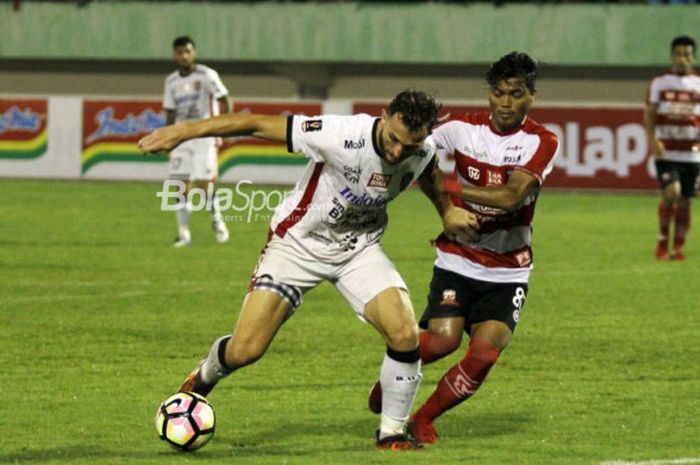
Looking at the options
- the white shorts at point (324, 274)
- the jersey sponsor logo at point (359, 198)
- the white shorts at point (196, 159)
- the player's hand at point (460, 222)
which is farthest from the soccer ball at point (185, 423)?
the white shorts at point (196, 159)

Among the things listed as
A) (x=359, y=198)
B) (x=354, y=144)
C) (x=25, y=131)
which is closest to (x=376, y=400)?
(x=359, y=198)

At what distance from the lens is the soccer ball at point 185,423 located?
752 cm

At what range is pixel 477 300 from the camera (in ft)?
27.2

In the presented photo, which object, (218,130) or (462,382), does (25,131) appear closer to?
(462,382)

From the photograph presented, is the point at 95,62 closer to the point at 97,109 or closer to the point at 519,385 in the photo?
the point at 97,109

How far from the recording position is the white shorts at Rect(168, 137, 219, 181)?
63.7 ft

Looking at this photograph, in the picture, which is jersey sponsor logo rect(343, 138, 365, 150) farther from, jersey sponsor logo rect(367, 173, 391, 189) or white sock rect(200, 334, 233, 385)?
white sock rect(200, 334, 233, 385)

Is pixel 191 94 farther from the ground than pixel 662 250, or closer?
farther from the ground

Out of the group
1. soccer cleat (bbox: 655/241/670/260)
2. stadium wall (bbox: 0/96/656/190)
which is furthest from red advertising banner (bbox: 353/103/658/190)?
soccer cleat (bbox: 655/241/670/260)

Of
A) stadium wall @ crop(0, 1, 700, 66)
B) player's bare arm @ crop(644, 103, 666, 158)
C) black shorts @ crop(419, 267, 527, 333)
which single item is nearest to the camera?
black shorts @ crop(419, 267, 527, 333)

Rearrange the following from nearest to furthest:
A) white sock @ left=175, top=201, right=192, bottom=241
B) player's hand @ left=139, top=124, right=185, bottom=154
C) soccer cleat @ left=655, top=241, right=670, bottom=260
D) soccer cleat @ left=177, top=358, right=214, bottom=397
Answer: player's hand @ left=139, top=124, right=185, bottom=154 → soccer cleat @ left=177, top=358, right=214, bottom=397 → soccer cleat @ left=655, top=241, right=670, bottom=260 → white sock @ left=175, top=201, right=192, bottom=241

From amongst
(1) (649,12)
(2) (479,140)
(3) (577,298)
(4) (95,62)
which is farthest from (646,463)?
(4) (95,62)

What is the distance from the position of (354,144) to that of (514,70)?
0.90m

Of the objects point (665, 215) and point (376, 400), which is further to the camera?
point (665, 215)
